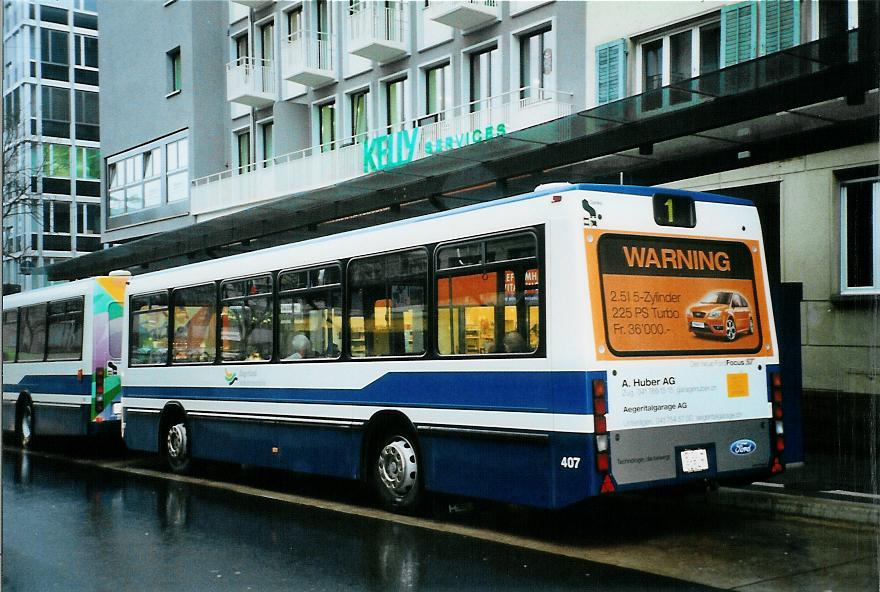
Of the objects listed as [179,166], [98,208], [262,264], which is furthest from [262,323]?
[98,208]

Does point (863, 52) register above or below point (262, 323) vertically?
above

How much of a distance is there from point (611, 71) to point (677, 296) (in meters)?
12.0

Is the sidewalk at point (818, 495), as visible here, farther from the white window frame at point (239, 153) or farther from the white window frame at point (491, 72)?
the white window frame at point (239, 153)

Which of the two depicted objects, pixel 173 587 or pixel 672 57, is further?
pixel 672 57

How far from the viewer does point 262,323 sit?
12.8m

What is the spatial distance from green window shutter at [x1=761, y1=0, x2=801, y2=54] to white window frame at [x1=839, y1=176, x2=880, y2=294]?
2.74 metres

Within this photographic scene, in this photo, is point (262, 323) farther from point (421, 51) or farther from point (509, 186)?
point (421, 51)

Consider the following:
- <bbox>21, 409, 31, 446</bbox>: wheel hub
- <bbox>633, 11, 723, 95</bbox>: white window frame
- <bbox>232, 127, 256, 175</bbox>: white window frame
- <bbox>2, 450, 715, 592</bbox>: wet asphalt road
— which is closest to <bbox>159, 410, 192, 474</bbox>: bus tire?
<bbox>2, 450, 715, 592</bbox>: wet asphalt road

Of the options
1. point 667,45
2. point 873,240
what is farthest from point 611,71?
point 873,240

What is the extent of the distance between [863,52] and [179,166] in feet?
93.5

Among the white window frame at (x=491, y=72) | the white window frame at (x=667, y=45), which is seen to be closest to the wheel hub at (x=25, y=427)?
the white window frame at (x=491, y=72)

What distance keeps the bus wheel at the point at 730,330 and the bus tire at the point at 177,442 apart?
7.96m

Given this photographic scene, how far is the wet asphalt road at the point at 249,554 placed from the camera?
7.30 metres

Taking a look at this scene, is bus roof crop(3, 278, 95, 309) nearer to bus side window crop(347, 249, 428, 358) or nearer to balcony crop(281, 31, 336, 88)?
bus side window crop(347, 249, 428, 358)
